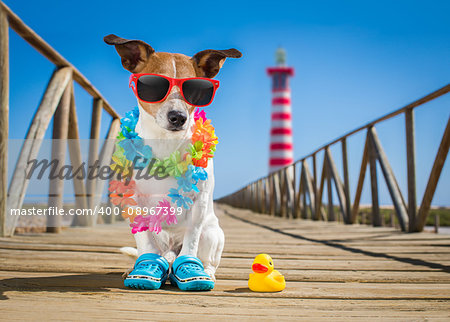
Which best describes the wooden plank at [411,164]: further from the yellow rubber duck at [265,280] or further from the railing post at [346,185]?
the yellow rubber duck at [265,280]

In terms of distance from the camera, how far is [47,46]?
333cm

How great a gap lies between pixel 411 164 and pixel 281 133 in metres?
21.6

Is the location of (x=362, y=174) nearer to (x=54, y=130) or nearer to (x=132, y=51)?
(x=54, y=130)

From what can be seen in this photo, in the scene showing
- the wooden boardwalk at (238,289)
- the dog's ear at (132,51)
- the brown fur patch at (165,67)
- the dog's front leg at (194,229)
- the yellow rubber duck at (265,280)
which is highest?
the dog's ear at (132,51)

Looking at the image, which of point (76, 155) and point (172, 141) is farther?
point (76, 155)

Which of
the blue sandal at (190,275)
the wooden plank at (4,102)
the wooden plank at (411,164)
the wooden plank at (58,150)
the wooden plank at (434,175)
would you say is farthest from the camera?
the wooden plank at (411,164)

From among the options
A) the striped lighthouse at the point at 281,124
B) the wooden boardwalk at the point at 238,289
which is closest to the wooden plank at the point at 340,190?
the wooden boardwalk at the point at 238,289

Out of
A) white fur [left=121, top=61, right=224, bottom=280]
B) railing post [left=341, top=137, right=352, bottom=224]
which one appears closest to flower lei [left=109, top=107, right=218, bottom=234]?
white fur [left=121, top=61, right=224, bottom=280]

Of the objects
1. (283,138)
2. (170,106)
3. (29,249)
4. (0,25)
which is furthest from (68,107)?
(283,138)

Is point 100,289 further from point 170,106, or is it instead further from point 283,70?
point 283,70

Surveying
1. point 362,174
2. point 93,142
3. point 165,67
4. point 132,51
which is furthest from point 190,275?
point 362,174

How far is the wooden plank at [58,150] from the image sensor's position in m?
3.49

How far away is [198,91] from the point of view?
158 cm

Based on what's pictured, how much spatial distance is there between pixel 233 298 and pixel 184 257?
0.29 meters
